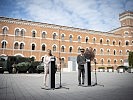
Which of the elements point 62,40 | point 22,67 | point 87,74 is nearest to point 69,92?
point 87,74

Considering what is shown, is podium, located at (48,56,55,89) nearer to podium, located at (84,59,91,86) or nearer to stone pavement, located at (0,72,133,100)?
stone pavement, located at (0,72,133,100)

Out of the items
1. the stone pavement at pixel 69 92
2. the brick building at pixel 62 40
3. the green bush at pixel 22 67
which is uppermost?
the brick building at pixel 62 40

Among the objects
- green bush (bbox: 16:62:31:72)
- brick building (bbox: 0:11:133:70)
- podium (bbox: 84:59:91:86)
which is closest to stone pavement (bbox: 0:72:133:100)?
podium (bbox: 84:59:91:86)

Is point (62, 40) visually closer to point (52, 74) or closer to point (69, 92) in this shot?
point (52, 74)

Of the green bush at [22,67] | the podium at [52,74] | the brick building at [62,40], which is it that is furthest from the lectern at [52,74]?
the brick building at [62,40]

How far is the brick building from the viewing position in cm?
3369

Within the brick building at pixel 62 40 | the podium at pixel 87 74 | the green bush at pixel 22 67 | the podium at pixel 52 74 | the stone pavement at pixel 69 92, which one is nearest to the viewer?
the stone pavement at pixel 69 92

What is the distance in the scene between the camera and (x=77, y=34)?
42.1m

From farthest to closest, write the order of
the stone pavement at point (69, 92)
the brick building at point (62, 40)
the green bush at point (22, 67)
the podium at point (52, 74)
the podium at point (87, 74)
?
the brick building at point (62, 40), the green bush at point (22, 67), the podium at point (87, 74), the podium at point (52, 74), the stone pavement at point (69, 92)

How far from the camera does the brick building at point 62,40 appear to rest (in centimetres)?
3369

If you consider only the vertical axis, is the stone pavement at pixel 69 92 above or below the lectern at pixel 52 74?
below

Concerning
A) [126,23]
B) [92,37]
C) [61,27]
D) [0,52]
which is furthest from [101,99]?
[126,23]

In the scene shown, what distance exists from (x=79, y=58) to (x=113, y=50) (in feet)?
136

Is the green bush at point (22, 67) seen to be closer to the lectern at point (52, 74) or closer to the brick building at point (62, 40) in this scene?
the brick building at point (62, 40)
